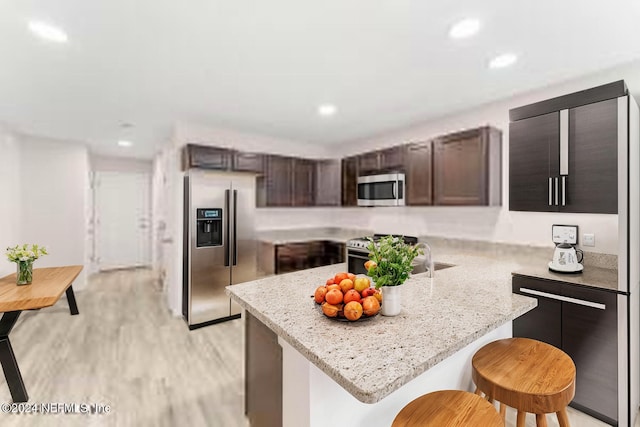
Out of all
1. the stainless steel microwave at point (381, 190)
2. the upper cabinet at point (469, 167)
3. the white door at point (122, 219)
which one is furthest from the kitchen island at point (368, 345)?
the white door at point (122, 219)

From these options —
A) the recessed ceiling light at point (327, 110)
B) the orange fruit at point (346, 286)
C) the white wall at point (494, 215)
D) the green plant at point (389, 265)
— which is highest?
the recessed ceiling light at point (327, 110)

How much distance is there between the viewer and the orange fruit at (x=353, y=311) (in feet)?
3.96

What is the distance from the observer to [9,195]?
13.6ft

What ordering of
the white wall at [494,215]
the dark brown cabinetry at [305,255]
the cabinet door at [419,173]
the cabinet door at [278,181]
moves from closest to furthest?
the white wall at [494,215], the cabinet door at [419,173], the dark brown cabinetry at [305,255], the cabinet door at [278,181]

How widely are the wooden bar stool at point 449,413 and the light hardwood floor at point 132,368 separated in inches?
46.4

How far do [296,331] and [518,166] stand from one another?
220 cm

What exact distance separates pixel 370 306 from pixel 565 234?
6.99ft

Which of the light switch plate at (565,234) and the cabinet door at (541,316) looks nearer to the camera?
the cabinet door at (541,316)

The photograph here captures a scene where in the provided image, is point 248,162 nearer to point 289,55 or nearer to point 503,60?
point 289,55

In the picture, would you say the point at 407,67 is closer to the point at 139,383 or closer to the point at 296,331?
the point at 296,331

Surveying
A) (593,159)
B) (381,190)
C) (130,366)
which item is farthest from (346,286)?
(381,190)

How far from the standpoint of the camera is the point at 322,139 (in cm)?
476

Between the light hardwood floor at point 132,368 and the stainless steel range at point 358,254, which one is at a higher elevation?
the stainless steel range at point 358,254

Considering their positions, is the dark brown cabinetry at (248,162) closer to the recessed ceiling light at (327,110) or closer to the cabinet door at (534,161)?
the recessed ceiling light at (327,110)
